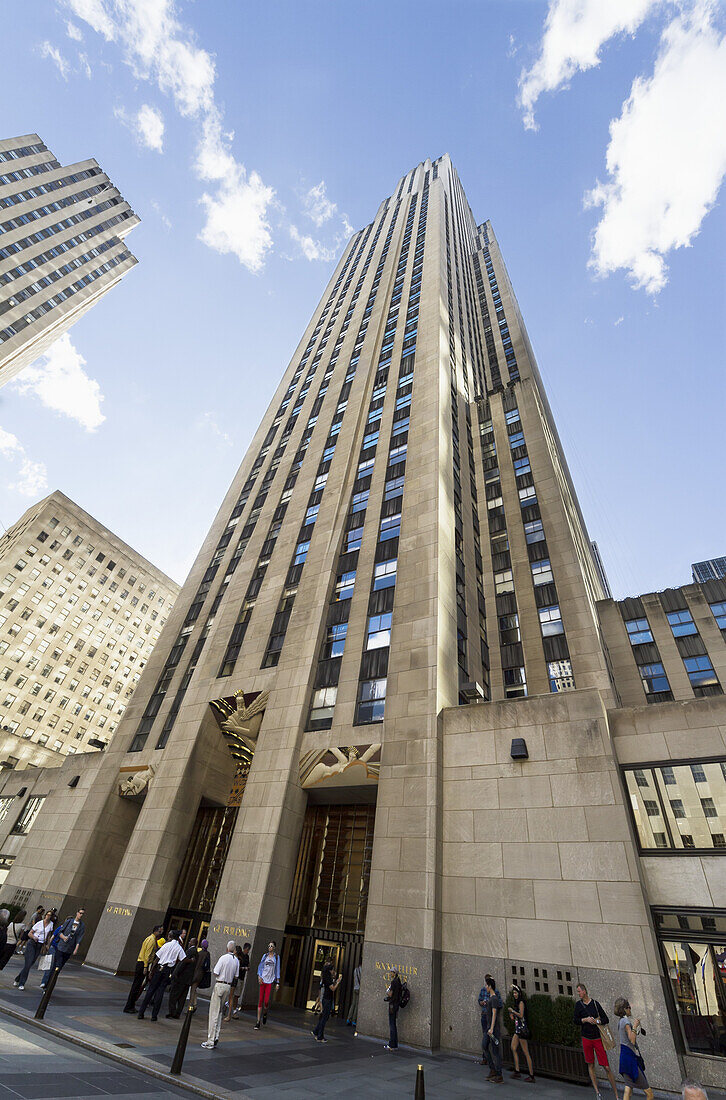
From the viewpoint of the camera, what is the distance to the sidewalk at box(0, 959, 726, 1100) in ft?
27.5

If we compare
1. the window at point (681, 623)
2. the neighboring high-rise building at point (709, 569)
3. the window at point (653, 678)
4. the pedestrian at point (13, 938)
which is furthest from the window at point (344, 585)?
the neighboring high-rise building at point (709, 569)

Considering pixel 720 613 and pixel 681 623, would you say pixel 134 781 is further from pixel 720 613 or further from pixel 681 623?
pixel 720 613

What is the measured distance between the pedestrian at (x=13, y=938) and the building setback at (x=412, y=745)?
2.12m

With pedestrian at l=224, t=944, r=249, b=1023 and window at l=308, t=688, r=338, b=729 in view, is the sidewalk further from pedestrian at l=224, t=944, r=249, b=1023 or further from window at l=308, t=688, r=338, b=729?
window at l=308, t=688, r=338, b=729

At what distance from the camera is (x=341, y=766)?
75.8ft

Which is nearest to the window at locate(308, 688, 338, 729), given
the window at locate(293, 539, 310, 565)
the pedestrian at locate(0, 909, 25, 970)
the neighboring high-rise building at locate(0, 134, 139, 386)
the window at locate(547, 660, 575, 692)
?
the window at locate(293, 539, 310, 565)

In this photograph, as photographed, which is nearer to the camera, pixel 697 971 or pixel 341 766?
pixel 697 971

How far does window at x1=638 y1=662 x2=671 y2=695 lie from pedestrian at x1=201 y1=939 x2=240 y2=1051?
32238mm

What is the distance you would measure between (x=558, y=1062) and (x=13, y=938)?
75.2ft

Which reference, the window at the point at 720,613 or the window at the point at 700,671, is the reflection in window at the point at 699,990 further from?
the window at the point at 720,613

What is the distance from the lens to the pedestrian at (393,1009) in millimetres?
15203

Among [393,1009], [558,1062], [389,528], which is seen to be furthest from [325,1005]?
[389,528]

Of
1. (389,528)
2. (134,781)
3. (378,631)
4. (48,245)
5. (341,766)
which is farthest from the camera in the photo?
(48,245)

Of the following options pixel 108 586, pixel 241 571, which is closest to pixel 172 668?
pixel 241 571
